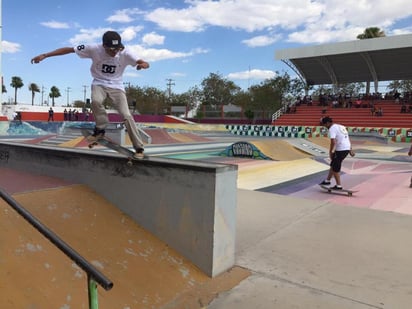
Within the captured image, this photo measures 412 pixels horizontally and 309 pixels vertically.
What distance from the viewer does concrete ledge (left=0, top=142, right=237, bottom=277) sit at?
10.6ft

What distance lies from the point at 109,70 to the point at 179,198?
168 centimetres

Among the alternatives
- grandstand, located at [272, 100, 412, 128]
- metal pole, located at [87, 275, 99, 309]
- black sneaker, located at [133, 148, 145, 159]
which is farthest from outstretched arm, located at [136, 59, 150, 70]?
grandstand, located at [272, 100, 412, 128]

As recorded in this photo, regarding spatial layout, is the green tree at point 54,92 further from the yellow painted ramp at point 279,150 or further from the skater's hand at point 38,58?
the skater's hand at point 38,58

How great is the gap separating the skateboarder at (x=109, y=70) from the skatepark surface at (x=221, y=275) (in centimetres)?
95

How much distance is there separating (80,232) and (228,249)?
1.41 meters

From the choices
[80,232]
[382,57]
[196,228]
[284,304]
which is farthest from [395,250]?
[382,57]

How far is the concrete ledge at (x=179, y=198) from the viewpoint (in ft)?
10.6

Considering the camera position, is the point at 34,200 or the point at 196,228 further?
the point at 34,200

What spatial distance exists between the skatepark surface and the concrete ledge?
0.38 ft

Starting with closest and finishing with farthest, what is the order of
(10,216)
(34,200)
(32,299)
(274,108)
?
1. (32,299)
2. (10,216)
3. (34,200)
4. (274,108)

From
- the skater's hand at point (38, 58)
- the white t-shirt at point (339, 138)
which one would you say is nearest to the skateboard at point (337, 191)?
the white t-shirt at point (339, 138)

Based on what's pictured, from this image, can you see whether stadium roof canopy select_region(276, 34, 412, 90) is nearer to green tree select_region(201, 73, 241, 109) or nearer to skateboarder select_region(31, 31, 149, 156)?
green tree select_region(201, 73, 241, 109)

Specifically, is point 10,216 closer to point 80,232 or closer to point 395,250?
point 80,232

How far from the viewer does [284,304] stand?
2.77 meters
